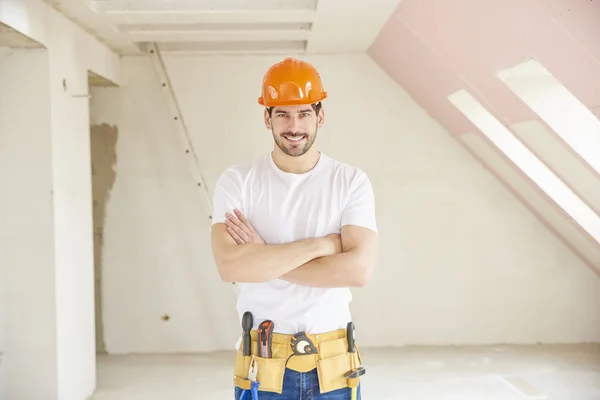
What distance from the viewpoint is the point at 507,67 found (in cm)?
349

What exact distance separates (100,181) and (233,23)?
200cm

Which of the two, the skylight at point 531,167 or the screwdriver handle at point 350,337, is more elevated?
the skylight at point 531,167

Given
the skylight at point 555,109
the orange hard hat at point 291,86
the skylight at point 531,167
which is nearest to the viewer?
the orange hard hat at point 291,86

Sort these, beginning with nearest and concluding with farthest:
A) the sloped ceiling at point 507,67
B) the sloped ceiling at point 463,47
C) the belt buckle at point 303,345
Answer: the belt buckle at point 303,345 < the sloped ceiling at point 507,67 < the sloped ceiling at point 463,47

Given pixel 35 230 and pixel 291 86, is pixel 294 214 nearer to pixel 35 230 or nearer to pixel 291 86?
pixel 291 86

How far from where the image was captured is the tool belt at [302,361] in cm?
195

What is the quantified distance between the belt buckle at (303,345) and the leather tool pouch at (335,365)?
0.11ft

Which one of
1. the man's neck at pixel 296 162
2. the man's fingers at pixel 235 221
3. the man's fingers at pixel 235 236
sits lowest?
the man's fingers at pixel 235 236

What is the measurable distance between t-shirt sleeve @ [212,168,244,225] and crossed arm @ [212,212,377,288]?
3 cm

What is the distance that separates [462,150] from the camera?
5.80m

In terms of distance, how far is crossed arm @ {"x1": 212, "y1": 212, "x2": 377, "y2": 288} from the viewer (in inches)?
77.5

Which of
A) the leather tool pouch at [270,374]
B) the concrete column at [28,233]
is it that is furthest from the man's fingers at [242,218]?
the concrete column at [28,233]

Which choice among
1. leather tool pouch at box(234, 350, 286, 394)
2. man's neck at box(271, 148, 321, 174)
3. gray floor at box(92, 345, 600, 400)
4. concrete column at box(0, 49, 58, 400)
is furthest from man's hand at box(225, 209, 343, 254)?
gray floor at box(92, 345, 600, 400)

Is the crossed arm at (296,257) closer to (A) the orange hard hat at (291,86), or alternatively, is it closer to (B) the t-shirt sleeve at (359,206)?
(B) the t-shirt sleeve at (359,206)
